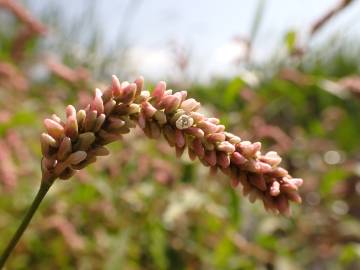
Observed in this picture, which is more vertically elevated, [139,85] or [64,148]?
[139,85]

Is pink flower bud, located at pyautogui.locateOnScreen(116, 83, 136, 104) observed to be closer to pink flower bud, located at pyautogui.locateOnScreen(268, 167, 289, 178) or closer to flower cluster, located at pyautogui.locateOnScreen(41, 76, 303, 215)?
flower cluster, located at pyautogui.locateOnScreen(41, 76, 303, 215)

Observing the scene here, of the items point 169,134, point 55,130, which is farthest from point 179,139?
point 55,130

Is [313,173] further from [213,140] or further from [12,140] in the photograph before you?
[213,140]

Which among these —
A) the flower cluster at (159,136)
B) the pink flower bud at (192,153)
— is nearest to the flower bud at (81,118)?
the flower cluster at (159,136)

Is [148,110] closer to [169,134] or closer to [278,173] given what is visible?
[169,134]

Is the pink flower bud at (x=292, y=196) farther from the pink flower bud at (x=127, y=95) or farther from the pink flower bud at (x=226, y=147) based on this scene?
the pink flower bud at (x=127, y=95)

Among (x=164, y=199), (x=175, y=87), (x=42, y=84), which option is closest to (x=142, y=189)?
(x=164, y=199)

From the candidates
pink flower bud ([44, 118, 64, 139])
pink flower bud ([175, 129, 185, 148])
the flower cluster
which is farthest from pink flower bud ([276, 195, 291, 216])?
pink flower bud ([44, 118, 64, 139])

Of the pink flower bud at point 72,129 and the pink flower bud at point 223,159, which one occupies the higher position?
the pink flower bud at point 223,159
